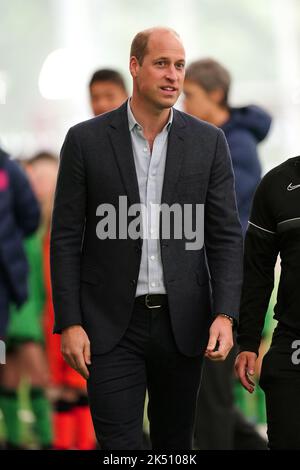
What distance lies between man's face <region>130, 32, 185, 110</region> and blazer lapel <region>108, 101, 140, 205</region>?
0.15m

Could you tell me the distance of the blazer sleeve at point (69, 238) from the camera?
5188mm

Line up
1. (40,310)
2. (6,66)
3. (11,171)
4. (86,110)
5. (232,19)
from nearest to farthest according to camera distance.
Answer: (11,171)
(40,310)
(86,110)
(6,66)
(232,19)

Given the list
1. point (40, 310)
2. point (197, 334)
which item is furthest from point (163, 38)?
point (40, 310)

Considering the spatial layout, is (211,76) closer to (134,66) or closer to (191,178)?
(134,66)

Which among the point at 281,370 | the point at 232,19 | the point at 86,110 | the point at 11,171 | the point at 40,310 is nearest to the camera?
the point at 281,370

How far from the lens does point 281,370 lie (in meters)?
5.09

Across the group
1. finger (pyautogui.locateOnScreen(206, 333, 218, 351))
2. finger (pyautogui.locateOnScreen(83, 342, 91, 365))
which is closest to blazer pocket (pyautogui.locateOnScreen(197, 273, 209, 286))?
finger (pyautogui.locateOnScreen(206, 333, 218, 351))

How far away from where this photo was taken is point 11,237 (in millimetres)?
7496

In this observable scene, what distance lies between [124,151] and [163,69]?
0.32m

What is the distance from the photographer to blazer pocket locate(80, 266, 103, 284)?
5.24m

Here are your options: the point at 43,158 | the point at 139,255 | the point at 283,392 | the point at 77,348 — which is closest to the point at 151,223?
the point at 139,255

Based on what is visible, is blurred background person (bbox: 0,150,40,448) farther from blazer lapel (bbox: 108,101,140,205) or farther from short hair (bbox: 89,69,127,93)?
blazer lapel (bbox: 108,101,140,205)

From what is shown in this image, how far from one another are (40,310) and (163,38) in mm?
3950

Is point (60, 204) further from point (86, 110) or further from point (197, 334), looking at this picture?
point (86, 110)
